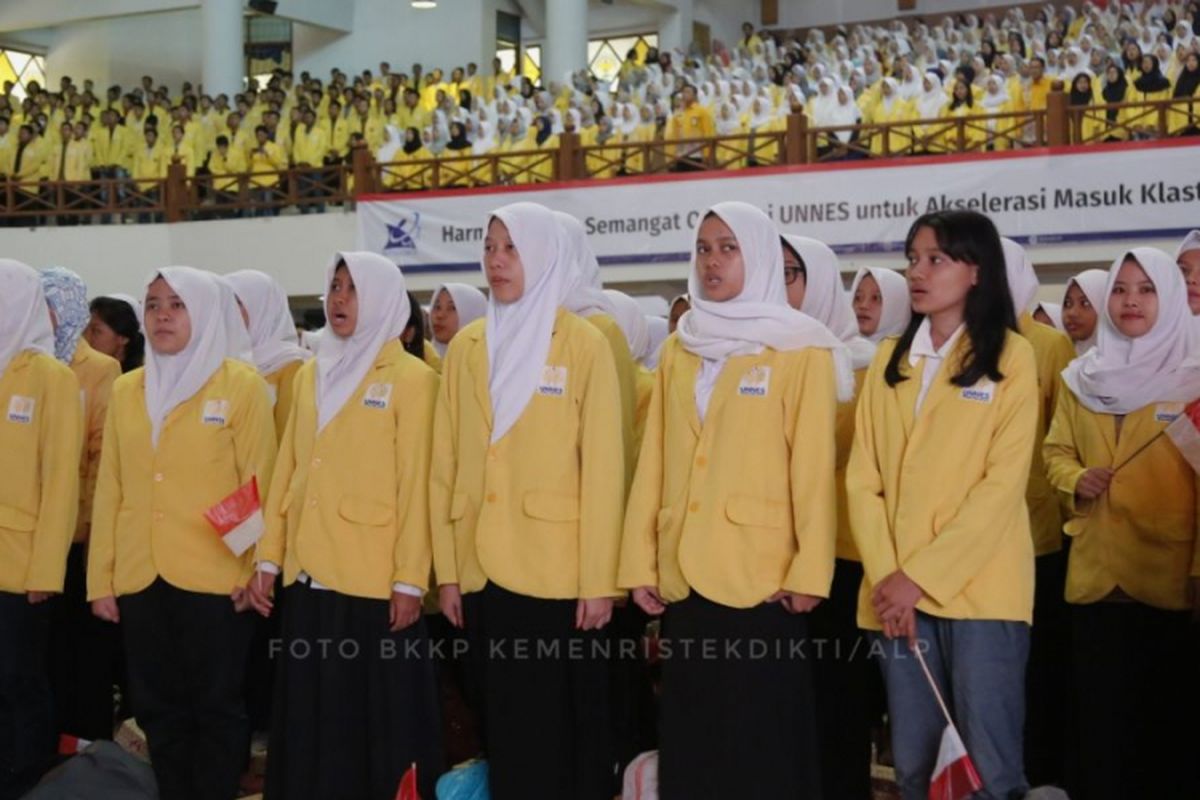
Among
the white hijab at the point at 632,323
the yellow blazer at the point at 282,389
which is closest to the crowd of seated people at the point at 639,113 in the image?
the white hijab at the point at 632,323

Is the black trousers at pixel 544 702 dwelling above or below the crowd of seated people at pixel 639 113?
below

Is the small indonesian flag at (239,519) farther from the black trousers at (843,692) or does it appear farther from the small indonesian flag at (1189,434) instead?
the small indonesian flag at (1189,434)

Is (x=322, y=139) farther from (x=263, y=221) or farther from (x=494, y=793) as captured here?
(x=494, y=793)

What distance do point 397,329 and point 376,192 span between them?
10.0 meters

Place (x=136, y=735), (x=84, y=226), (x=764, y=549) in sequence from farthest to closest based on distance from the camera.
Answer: (x=84, y=226) < (x=136, y=735) < (x=764, y=549)

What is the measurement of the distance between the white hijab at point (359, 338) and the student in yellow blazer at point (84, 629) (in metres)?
1.15

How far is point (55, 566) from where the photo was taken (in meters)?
4.08

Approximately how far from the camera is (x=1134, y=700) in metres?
3.55

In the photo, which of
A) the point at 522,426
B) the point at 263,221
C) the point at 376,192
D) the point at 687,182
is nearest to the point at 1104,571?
the point at 522,426

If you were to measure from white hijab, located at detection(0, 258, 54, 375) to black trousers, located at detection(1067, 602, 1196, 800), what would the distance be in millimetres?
3040

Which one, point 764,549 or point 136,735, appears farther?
point 136,735

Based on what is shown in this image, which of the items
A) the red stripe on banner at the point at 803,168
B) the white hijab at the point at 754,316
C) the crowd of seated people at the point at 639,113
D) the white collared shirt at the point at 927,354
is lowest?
the white collared shirt at the point at 927,354

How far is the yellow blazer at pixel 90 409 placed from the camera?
15.1ft

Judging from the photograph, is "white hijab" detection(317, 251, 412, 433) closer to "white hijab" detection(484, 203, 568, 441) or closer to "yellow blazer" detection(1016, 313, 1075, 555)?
"white hijab" detection(484, 203, 568, 441)
